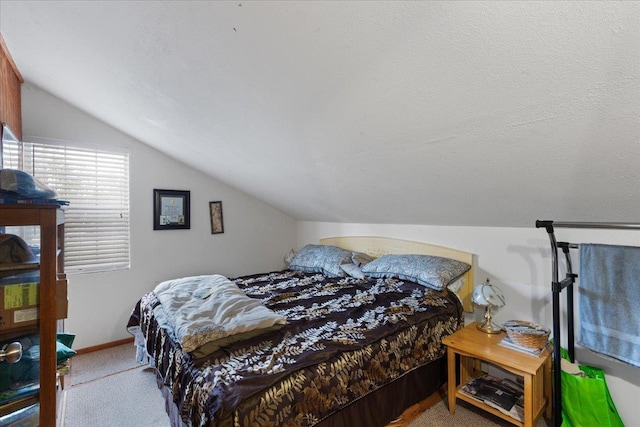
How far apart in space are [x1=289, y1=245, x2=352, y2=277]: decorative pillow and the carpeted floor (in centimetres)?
148

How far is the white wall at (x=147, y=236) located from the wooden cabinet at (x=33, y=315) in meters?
1.52

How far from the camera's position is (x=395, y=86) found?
1.34 metres

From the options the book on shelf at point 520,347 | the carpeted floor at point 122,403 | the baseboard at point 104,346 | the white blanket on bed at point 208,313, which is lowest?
the carpeted floor at point 122,403

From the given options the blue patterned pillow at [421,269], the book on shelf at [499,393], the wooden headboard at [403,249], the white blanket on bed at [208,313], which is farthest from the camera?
the wooden headboard at [403,249]

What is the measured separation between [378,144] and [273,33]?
90cm

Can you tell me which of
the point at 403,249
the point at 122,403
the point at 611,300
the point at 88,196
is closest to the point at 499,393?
the point at 611,300

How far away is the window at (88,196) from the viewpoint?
2740mm

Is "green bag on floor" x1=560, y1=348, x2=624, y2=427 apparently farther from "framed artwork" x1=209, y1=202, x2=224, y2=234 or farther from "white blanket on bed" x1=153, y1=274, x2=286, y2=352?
"framed artwork" x1=209, y1=202, x2=224, y2=234

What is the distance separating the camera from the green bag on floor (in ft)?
5.27

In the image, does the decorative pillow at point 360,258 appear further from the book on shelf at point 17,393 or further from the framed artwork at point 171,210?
the book on shelf at point 17,393

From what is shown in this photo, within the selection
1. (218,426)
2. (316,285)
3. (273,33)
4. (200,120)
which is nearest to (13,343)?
(218,426)

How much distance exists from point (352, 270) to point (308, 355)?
1.62 meters

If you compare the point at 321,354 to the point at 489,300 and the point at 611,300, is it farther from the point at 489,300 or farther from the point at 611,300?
the point at 611,300

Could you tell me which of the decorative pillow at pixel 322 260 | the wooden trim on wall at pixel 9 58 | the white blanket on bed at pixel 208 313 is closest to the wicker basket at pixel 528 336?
the white blanket on bed at pixel 208 313
